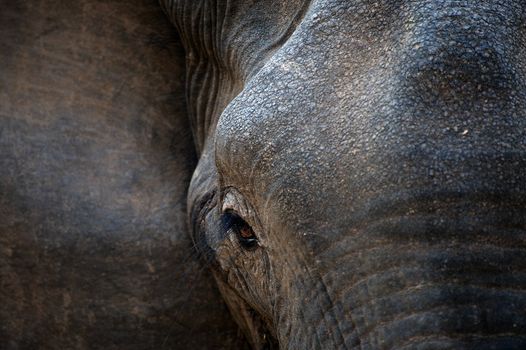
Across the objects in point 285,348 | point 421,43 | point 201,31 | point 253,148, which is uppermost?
point 201,31

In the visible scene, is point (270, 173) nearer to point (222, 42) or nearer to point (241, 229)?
point (241, 229)

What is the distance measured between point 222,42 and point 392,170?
0.65 metres

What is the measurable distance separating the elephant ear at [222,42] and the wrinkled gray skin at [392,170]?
0.56 ft

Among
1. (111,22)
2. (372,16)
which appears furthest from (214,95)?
(372,16)

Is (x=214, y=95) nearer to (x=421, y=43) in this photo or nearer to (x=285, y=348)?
(x=285, y=348)

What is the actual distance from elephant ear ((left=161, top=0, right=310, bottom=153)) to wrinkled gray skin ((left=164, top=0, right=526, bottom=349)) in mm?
172

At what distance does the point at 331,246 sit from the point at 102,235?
82cm

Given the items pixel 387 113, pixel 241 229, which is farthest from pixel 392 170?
pixel 241 229

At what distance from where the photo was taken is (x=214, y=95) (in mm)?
2359

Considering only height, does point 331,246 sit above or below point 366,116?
below

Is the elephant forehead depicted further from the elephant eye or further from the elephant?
the elephant eye

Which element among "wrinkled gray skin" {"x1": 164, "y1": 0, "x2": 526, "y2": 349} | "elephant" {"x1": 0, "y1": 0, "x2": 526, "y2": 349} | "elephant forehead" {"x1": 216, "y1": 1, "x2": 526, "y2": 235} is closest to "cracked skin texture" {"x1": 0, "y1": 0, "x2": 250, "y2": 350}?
"elephant" {"x1": 0, "y1": 0, "x2": 526, "y2": 349}

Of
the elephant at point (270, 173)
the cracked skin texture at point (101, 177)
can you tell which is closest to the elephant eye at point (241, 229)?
the elephant at point (270, 173)

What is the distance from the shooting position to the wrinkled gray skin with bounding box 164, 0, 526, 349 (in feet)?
5.35
